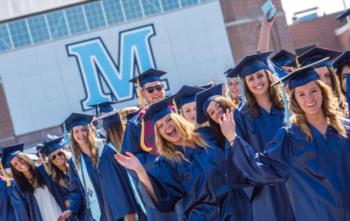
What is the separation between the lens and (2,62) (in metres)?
30.0

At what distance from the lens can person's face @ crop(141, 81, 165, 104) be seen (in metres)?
6.68

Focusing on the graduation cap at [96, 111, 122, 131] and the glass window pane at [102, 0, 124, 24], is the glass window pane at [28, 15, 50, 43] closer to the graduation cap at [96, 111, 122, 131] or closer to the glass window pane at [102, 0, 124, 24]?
the glass window pane at [102, 0, 124, 24]

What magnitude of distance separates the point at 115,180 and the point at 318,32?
118ft

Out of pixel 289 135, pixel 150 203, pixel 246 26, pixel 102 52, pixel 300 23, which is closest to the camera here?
pixel 289 135

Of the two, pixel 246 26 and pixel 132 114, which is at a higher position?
pixel 246 26

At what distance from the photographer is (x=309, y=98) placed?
430cm

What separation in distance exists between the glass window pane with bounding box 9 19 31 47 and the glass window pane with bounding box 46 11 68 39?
4.00 feet

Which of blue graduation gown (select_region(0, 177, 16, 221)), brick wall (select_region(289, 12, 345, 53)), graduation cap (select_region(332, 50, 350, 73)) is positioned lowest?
blue graduation gown (select_region(0, 177, 16, 221))

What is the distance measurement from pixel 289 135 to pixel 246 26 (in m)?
29.6

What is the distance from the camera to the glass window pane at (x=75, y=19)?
30.2m

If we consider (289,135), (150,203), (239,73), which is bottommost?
(150,203)

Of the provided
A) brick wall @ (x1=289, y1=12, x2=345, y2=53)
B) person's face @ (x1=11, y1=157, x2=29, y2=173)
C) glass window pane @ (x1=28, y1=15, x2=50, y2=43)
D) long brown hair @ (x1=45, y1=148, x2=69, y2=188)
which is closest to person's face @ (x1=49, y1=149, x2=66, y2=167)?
long brown hair @ (x1=45, y1=148, x2=69, y2=188)

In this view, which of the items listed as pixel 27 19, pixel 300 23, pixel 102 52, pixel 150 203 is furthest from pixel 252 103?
pixel 300 23

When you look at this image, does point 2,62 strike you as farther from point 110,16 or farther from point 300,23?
point 300,23
